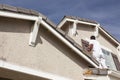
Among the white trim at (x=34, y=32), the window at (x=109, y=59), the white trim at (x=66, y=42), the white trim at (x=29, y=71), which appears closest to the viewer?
the white trim at (x=29, y=71)

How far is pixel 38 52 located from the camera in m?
7.57

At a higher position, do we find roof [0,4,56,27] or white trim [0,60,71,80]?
roof [0,4,56,27]

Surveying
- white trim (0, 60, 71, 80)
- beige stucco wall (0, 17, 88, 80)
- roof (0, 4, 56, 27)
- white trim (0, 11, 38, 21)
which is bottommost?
white trim (0, 60, 71, 80)

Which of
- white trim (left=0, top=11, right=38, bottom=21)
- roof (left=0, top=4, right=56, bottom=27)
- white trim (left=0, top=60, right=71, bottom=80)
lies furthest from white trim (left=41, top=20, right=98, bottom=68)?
white trim (left=0, top=60, right=71, bottom=80)

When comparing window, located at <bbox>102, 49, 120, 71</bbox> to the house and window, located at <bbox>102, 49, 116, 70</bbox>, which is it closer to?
window, located at <bbox>102, 49, 116, 70</bbox>

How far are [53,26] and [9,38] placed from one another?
4.62 ft

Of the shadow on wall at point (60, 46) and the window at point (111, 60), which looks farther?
the window at point (111, 60)

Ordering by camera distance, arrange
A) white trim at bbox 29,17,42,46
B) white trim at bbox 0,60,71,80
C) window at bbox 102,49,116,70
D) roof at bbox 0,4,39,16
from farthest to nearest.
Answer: window at bbox 102,49,116,70 < white trim at bbox 29,17,42,46 < roof at bbox 0,4,39,16 < white trim at bbox 0,60,71,80

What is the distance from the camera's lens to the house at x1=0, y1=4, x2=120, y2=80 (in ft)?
22.9

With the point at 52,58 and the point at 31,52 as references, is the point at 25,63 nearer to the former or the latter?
the point at 31,52

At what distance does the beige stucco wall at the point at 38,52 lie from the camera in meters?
7.04

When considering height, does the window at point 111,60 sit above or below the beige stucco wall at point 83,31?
below

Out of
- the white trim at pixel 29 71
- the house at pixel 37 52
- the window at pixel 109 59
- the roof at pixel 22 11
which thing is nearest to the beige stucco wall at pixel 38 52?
the house at pixel 37 52

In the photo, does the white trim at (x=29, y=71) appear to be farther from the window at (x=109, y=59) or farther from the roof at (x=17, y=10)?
the window at (x=109, y=59)
